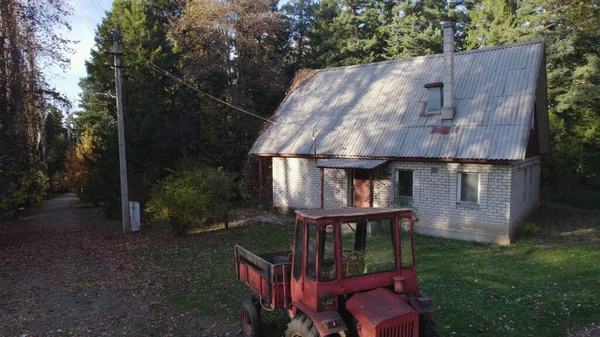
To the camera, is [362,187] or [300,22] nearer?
[362,187]

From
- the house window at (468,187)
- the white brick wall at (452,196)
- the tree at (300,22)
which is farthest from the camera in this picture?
the tree at (300,22)

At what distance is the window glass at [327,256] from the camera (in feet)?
15.1

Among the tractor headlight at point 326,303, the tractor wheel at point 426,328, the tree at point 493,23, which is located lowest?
the tractor wheel at point 426,328

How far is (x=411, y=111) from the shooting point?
50.5ft

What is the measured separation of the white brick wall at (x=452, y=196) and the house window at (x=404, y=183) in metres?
0.21

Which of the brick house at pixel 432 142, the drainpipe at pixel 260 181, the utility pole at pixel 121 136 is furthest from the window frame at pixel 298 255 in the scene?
the drainpipe at pixel 260 181

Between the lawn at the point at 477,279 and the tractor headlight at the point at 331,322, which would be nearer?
the tractor headlight at the point at 331,322

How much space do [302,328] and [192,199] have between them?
392 inches

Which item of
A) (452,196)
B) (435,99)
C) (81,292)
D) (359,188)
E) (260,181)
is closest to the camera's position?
(81,292)

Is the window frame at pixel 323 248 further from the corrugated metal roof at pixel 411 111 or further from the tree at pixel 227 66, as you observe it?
the tree at pixel 227 66

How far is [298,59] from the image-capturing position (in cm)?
3291

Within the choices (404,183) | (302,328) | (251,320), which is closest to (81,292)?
(251,320)

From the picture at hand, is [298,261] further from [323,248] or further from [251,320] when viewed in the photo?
[251,320]

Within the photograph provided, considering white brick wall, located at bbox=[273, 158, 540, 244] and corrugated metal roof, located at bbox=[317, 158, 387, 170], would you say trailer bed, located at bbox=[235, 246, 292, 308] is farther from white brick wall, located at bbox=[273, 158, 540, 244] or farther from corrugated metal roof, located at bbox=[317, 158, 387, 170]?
white brick wall, located at bbox=[273, 158, 540, 244]
